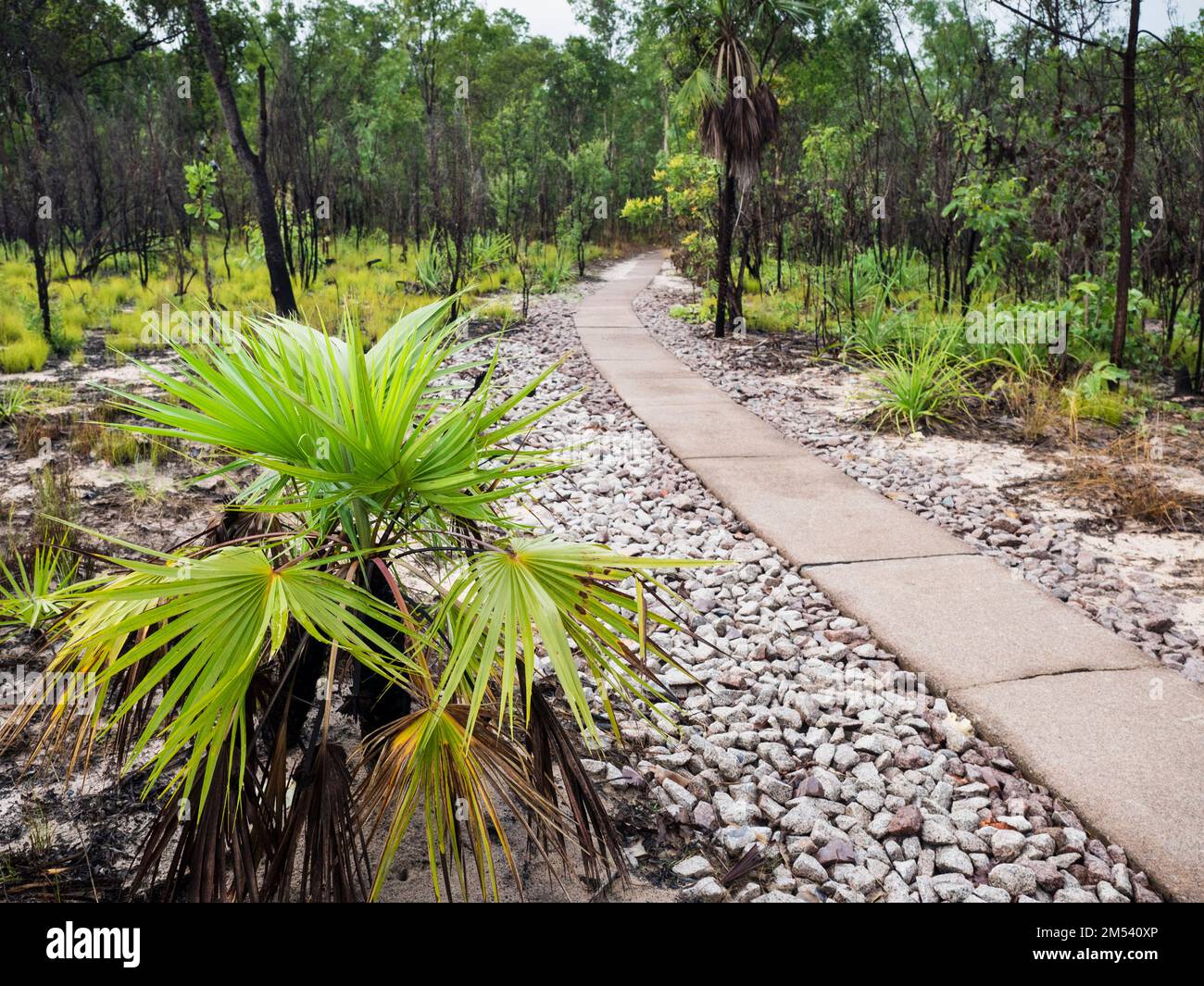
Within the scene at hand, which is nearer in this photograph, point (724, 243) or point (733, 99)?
point (733, 99)

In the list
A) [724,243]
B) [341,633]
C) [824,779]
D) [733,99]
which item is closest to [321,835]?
[341,633]

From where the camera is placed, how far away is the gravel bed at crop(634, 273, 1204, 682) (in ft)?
10.8

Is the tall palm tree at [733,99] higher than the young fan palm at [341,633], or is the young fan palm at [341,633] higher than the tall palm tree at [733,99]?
the tall palm tree at [733,99]

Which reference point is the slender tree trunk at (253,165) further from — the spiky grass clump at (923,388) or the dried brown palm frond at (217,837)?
the dried brown palm frond at (217,837)

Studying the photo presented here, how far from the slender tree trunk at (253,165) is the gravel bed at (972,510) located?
437cm

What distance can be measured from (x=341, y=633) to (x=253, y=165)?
26.8 ft

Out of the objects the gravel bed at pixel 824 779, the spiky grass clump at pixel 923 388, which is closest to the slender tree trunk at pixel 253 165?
the spiky grass clump at pixel 923 388

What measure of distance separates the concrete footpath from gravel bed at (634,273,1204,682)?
0.16 m

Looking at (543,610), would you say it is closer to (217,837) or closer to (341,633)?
(341,633)

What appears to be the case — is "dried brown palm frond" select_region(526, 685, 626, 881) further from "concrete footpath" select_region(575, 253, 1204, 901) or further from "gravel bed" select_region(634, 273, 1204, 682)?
"gravel bed" select_region(634, 273, 1204, 682)

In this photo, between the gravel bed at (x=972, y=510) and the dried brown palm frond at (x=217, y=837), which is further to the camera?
the gravel bed at (x=972, y=510)

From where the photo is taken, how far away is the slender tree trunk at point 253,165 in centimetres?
784

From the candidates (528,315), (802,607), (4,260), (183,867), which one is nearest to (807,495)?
(802,607)

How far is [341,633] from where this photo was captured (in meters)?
1.43
